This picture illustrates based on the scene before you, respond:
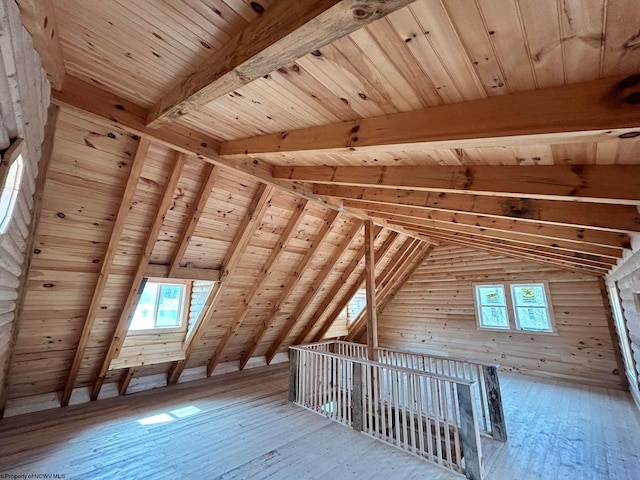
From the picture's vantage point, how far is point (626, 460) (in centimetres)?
287

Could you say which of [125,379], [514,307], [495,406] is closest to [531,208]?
[495,406]

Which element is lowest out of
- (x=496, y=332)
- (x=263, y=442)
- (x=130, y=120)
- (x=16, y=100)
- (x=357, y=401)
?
(x=263, y=442)

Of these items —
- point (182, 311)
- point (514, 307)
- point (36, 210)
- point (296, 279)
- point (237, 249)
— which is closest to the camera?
point (36, 210)

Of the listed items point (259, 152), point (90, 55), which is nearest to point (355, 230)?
point (259, 152)

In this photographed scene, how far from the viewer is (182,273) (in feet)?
12.4

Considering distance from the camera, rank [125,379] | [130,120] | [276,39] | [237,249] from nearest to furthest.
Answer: [276,39] → [130,120] → [237,249] → [125,379]

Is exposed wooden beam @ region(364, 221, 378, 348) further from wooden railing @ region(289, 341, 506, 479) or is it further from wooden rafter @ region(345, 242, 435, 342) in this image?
wooden rafter @ region(345, 242, 435, 342)

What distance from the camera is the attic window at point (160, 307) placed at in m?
4.50

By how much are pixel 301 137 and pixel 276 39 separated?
1.00 meters

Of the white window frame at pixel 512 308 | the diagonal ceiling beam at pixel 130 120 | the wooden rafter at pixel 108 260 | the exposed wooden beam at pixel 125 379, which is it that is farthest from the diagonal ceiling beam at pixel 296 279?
the white window frame at pixel 512 308

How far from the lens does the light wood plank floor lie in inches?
105

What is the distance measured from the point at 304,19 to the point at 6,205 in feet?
5.94

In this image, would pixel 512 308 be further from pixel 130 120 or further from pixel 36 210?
pixel 36 210

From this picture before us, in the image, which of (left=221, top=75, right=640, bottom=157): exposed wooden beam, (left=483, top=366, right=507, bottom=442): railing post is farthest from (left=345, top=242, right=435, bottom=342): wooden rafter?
(left=221, top=75, right=640, bottom=157): exposed wooden beam
